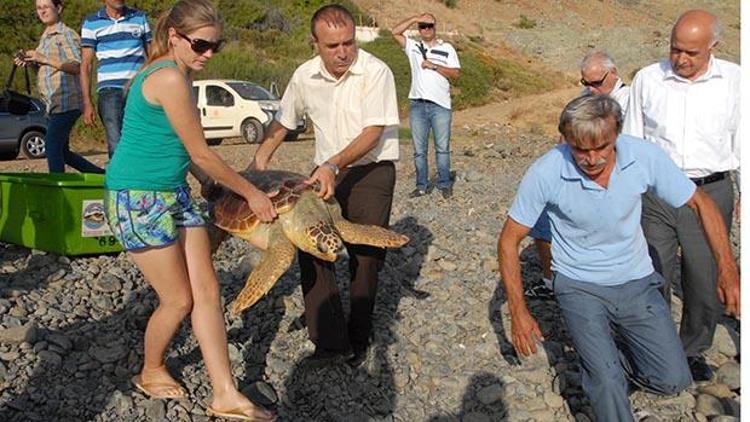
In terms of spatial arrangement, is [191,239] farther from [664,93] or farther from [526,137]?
[526,137]

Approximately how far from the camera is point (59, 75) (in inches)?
256

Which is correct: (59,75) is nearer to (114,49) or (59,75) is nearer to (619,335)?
(114,49)

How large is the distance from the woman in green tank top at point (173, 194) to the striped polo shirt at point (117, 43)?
8.98 ft

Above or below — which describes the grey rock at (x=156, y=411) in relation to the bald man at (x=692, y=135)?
below

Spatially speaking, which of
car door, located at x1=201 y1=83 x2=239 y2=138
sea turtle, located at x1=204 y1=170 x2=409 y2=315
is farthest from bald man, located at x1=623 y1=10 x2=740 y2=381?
car door, located at x1=201 y1=83 x2=239 y2=138

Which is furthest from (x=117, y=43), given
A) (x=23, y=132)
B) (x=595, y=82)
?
(x=23, y=132)

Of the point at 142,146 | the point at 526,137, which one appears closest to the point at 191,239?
the point at 142,146

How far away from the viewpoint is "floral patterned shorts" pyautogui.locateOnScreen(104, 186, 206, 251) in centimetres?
352

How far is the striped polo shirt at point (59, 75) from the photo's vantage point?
6500 mm

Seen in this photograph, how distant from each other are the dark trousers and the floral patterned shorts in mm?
961

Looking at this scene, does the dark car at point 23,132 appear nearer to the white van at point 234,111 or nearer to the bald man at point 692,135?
the white van at point 234,111

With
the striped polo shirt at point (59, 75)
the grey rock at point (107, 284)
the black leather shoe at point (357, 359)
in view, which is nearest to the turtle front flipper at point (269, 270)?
the black leather shoe at point (357, 359)

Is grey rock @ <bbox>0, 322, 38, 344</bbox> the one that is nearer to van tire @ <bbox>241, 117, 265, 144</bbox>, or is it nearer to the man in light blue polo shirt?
the man in light blue polo shirt

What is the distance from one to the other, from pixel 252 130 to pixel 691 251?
46.0ft
